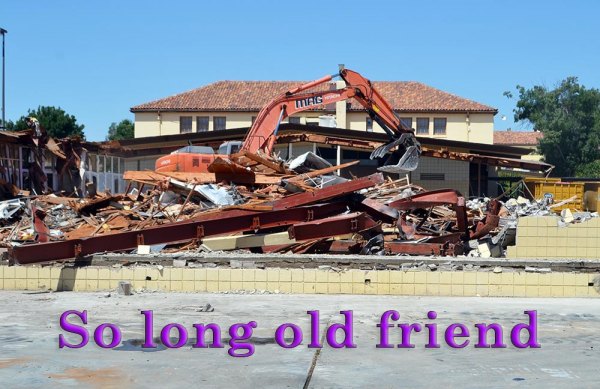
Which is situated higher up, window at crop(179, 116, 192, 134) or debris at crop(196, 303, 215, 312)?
window at crop(179, 116, 192, 134)

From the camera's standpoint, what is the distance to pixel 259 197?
16.0 m

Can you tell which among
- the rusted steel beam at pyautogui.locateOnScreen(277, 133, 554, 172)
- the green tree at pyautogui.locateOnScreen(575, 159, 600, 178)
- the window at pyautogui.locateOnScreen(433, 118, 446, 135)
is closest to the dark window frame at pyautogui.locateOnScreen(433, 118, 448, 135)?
the window at pyautogui.locateOnScreen(433, 118, 446, 135)

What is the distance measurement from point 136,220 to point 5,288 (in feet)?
11.2

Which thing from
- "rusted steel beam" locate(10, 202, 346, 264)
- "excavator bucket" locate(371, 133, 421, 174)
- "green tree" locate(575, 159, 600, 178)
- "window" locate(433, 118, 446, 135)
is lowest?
"rusted steel beam" locate(10, 202, 346, 264)

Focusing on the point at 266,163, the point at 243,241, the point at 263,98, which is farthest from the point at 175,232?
the point at 263,98

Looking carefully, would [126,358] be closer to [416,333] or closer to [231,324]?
[231,324]

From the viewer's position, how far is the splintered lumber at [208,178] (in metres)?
17.2

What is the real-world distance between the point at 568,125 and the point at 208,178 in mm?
54802

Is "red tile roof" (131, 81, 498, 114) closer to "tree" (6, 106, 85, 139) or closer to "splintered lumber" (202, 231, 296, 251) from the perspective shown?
"tree" (6, 106, 85, 139)

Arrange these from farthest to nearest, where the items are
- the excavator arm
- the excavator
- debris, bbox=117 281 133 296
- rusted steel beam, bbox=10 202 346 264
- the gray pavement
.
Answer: the excavator arm, the excavator, rusted steel beam, bbox=10 202 346 264, debris, bbox=117 281 133 296, the gray pavement

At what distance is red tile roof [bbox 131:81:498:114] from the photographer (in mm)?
52656

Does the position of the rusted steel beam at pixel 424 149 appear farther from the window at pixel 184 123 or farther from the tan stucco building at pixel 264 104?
the window at pixel 184 123

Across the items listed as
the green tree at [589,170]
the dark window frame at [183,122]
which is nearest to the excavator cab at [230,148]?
the dark window frame at [183,122]

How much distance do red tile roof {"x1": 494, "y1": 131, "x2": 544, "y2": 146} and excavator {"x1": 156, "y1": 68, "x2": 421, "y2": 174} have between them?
51998 millimetres
